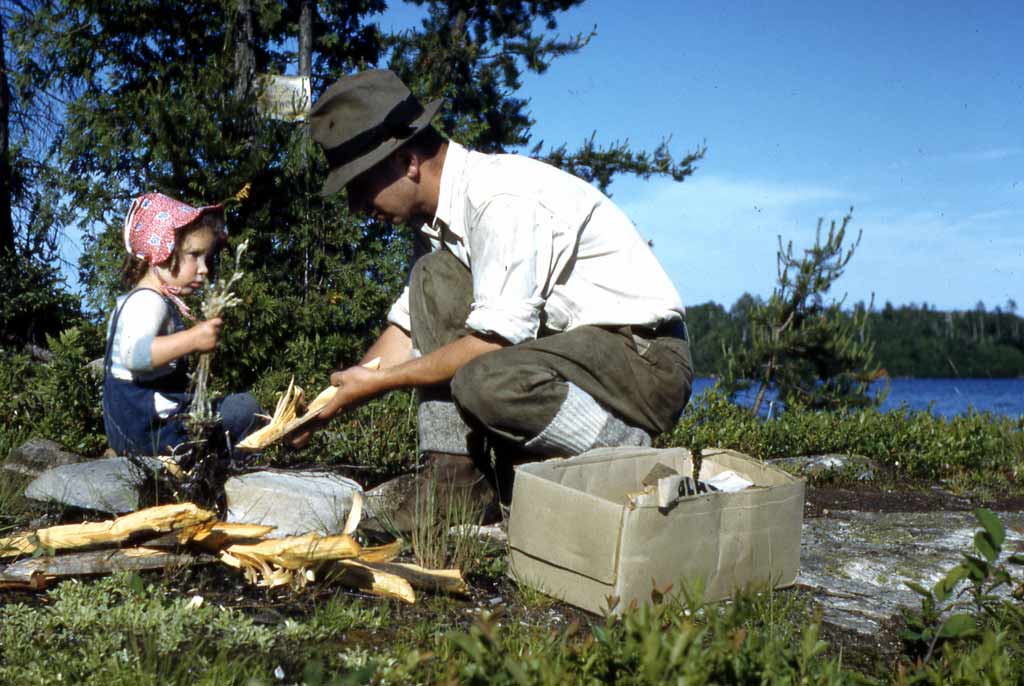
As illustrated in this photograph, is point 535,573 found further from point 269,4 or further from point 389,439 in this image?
point 269,4

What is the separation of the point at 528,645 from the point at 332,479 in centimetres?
155

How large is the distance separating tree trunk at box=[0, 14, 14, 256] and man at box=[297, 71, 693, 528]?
22.8 feet

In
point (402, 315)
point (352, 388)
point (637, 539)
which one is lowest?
point (637, 539)

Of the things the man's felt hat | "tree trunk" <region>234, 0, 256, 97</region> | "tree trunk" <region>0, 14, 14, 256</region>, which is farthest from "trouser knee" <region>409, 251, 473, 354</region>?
"tree trunk" <region>0, 14, 14, 256</region>

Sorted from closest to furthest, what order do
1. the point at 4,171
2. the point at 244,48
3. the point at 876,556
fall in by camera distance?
the point at 876,556, the point at 244,48, the point at 4,171

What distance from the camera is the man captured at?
320cm

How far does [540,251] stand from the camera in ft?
10.5

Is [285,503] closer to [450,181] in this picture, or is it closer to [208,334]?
[208,334]

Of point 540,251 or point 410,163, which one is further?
point 410,163

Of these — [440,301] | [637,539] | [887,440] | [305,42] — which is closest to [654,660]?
[637,539]

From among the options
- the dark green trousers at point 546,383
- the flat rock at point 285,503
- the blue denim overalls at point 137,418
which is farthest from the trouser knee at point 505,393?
the blue denim overalls at point 137,418

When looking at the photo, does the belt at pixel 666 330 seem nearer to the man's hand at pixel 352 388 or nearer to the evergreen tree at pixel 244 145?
the man's hand at pixel 352 388

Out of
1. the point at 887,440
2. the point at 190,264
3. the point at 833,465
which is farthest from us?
the point at 887,440

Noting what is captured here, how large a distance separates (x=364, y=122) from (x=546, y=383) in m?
1.16
